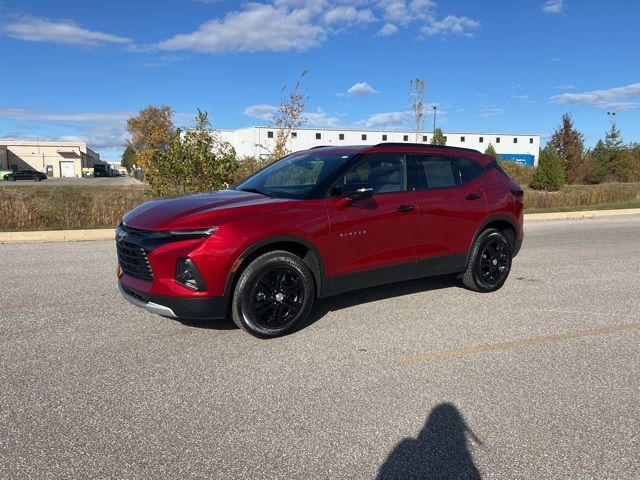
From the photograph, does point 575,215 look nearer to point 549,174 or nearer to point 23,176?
point 549,174

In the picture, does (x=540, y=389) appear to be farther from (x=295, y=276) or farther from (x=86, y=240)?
(x=86, y=240)

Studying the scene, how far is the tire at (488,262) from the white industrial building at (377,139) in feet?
195

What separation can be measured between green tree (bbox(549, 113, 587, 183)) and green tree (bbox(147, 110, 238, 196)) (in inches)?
1390

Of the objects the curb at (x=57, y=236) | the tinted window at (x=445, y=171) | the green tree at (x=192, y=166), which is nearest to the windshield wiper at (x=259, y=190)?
the tinted window at (x=445, y=171)

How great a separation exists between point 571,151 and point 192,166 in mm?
36981

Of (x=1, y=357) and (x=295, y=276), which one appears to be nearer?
(x=1, y=357)

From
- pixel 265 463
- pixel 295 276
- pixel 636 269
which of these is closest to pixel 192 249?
pixel 295 276

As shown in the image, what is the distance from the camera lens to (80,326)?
498cm

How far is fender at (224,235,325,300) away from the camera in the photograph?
433 cm

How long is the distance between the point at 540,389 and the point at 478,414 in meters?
0.68

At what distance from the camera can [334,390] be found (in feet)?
12.0

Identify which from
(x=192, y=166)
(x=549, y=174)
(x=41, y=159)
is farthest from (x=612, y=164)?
(x=41, y=159)

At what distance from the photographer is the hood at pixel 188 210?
4.25 m

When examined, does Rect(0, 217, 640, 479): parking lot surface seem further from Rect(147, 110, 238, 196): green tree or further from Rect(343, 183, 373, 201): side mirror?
Rect(147, 110, 238, 196): green tree
